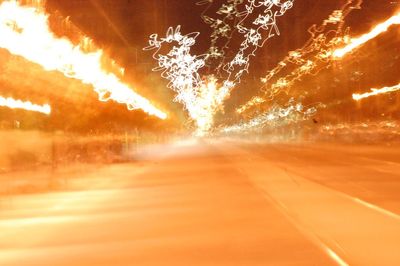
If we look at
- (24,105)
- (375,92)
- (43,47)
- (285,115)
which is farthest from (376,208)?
(285,115)

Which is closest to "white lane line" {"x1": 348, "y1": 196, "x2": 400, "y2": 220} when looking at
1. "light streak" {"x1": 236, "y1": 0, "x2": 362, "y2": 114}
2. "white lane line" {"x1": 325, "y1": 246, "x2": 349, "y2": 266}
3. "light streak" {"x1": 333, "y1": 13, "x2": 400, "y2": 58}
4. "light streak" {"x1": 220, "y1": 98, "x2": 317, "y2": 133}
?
"white lane line" {"x1": 325, "y1": 246, "x2": 349, "y2": 266}

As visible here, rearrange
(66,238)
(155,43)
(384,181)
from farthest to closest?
(155,43), (384,181), (66,238)

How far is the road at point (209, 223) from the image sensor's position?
10016 mm

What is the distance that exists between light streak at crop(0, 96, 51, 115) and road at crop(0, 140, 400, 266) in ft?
13.3

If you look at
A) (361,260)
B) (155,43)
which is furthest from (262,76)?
(361,260)

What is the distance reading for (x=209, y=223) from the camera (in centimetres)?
1348

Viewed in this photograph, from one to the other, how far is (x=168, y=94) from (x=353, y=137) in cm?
2184

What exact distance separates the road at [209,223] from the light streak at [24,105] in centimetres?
404

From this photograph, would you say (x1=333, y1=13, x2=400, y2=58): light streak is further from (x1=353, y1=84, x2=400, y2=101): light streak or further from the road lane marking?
(x1=353, y1=84, x2=400, y2=101): light streak

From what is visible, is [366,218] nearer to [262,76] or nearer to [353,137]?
[262,76]

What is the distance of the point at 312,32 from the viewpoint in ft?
119

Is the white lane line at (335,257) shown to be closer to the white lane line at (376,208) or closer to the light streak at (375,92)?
the white lane line at (376,208)

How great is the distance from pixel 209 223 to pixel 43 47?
11.5 m

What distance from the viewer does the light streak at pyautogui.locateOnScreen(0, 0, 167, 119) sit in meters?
19.6
